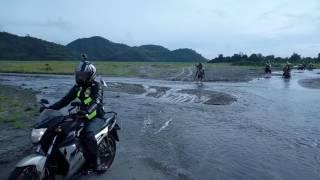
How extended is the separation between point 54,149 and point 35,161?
45 centimetres

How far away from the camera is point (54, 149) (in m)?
6.54

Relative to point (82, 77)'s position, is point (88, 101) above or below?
below

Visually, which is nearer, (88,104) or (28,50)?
(88,104)

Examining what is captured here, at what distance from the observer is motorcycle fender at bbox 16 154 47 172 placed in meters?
6.08

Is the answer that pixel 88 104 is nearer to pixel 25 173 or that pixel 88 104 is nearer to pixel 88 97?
pixel 88 97

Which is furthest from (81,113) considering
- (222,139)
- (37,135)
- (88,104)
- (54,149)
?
(222,139)

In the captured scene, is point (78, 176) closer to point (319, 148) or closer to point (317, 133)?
point (319, 148)

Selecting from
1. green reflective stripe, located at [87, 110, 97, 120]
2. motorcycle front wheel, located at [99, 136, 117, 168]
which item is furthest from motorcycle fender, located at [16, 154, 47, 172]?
motorcycle front wheel, located at [99, 136, 117, 168]

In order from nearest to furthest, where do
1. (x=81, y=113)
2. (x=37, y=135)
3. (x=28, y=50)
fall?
(x=37, y=135) < (x=81, y=113) < (x=28, y=50)

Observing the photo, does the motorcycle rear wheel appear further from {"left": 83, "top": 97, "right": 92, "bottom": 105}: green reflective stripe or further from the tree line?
the tree line

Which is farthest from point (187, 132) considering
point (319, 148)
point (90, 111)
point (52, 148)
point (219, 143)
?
point (52, 148)

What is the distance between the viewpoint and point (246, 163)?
949 cm

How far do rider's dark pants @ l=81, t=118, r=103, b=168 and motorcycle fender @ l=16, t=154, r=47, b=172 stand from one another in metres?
1.08

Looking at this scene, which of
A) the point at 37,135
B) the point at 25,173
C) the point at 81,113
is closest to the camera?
the point at 25,173
